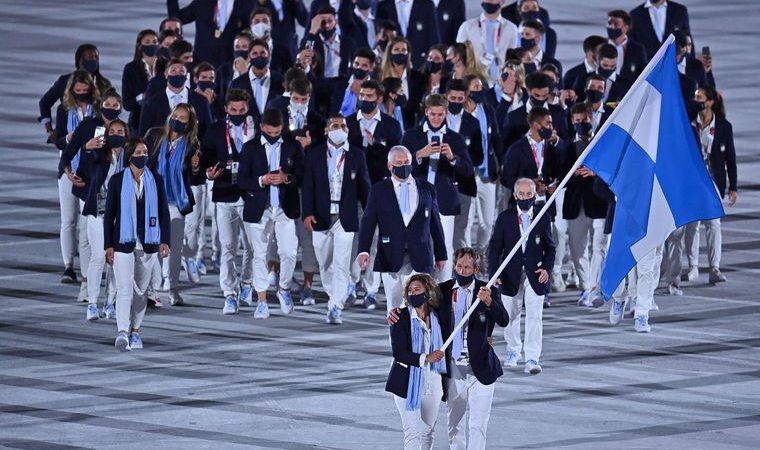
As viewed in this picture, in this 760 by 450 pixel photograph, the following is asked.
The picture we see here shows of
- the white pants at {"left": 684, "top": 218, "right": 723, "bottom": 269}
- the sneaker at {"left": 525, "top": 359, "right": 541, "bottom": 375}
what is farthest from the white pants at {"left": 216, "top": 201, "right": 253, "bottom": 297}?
the white pants at {"left": 684, "top": 218, "right": 723, "bottom": 269}

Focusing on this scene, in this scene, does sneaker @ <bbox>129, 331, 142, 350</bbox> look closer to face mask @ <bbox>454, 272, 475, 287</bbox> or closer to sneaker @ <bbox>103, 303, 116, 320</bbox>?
sneaker @ <bbox>103, 303, 116, 320</bbox>

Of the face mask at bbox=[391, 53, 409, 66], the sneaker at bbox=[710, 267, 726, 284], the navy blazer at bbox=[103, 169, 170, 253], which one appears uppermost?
the face mask at bbox=[391, 53, 409, 66]

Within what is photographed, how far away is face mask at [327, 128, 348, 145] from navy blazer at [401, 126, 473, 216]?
2.10 ft

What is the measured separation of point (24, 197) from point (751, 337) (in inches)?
371

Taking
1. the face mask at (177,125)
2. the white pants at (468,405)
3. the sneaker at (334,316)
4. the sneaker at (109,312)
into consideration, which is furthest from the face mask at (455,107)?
the white pants at (468,405)

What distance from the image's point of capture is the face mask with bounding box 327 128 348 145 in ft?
63.9

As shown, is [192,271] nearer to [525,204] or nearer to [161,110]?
[161,110]

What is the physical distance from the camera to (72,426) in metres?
16.0

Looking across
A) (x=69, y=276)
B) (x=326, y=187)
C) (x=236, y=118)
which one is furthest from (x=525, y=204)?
(x=69, y=276)

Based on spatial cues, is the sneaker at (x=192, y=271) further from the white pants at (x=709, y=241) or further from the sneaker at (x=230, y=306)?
the white pants at (x=709, y=241)

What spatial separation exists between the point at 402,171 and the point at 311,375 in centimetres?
206

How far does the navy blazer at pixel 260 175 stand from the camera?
64.3ft

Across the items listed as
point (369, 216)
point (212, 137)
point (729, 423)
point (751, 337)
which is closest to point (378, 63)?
point (212, 137)

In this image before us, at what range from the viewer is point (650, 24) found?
2477 cm
